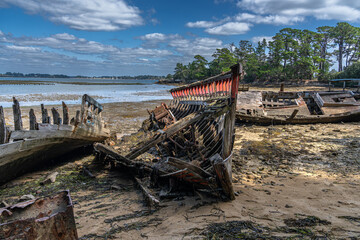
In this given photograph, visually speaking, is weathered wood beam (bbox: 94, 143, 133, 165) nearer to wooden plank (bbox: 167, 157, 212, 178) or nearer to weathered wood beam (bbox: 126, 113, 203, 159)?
weathered wood beam (bbox: 126, 113, 203, 159)

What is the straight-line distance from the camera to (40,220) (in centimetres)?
220

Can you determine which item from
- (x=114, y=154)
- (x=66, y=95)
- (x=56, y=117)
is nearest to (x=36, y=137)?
(x=56, y=117)

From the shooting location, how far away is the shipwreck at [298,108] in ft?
41.0

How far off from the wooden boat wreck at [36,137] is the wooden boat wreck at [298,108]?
865 cm

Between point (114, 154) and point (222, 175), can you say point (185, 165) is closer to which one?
point (222, 175)

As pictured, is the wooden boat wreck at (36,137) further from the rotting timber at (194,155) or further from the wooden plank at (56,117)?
Answer: the rotting timber at (194,155)

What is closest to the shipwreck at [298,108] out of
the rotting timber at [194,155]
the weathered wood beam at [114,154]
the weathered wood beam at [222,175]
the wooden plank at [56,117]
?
the rotting timber at [194,155]

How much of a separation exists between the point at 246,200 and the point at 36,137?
17.4ft

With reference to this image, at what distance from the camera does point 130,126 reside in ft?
49.3

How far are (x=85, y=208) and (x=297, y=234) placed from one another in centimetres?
387

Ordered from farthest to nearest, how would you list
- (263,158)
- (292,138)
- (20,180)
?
(292,138)
(263,158)
(20,180)

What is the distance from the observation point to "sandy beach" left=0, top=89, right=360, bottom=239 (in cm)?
352

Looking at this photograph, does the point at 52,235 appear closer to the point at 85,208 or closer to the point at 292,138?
the point at 85,208

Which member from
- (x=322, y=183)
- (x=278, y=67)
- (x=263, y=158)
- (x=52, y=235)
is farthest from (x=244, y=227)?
(x=278, y=67)
